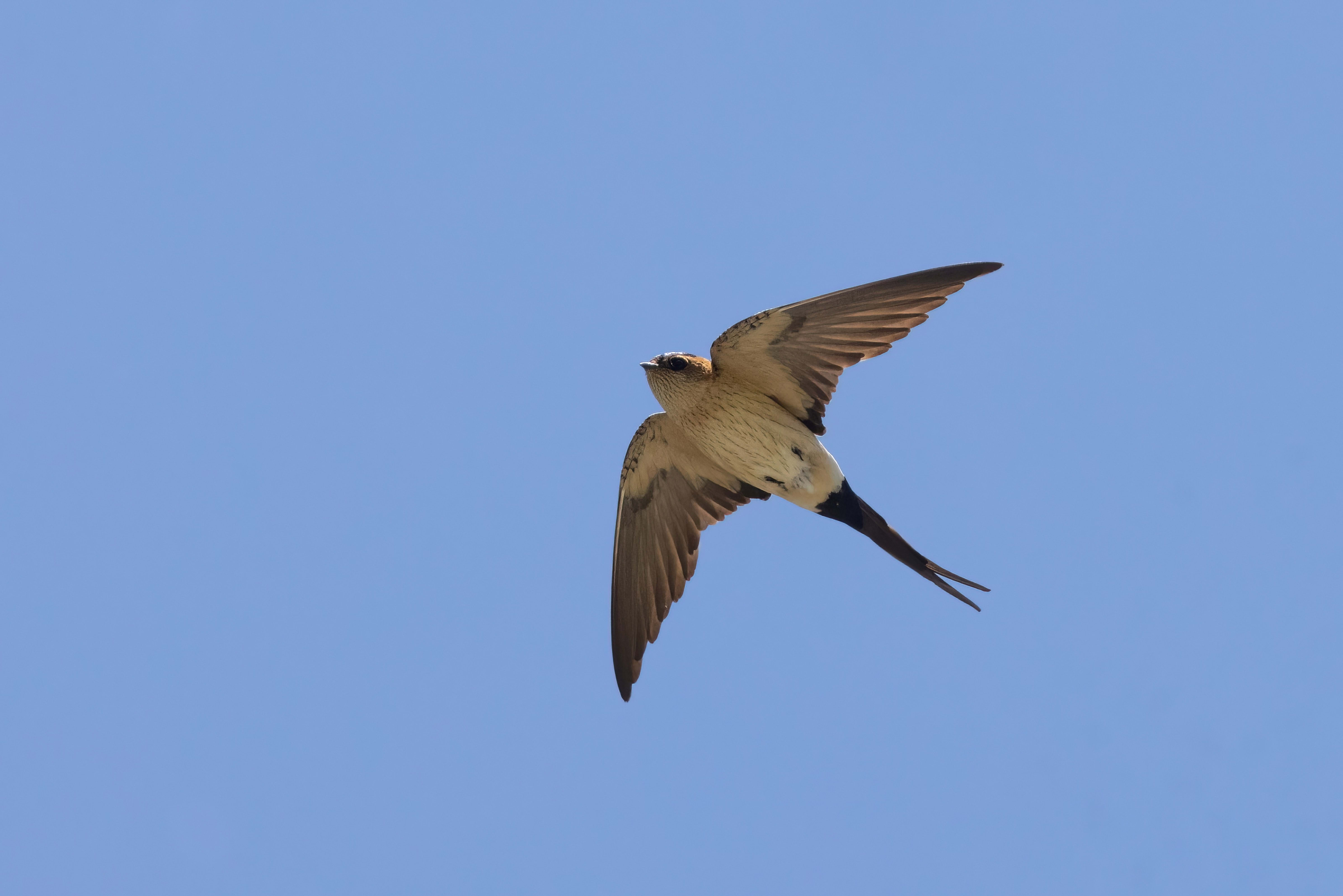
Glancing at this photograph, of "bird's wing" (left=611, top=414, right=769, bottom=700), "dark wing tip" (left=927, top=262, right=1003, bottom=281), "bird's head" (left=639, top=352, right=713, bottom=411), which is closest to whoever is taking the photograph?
"dark wing tip" (left=927, top=262, right=1003, bottom=281)

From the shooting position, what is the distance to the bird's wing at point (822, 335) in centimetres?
629

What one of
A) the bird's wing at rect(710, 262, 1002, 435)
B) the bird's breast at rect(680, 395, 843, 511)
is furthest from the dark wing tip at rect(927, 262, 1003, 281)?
the bird's breast at rect(680, 395, 843, 511)

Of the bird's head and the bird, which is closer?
the bird

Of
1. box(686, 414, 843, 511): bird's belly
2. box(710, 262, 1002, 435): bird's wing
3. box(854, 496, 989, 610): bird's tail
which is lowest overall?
box(854, 496, 989, 610): bird's tail

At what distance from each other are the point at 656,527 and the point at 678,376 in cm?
135

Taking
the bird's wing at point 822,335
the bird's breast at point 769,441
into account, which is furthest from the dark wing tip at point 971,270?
the bird's breast at point 769,441

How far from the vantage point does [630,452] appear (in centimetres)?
773

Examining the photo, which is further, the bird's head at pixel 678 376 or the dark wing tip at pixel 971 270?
the bird's head at pixel 678 376

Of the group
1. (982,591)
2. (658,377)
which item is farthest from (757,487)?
(982,591)

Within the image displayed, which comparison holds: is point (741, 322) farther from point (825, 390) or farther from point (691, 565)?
point (691, 565)

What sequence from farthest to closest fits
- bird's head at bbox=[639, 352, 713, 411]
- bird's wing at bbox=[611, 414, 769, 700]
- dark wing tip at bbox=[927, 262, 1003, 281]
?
bird's wing at bbox=[611, 414, 769, 700]
bird's head at bbox=[639, 352, 713, 411]
dark wing tip at bbox=[927, 262, 1003, 281]

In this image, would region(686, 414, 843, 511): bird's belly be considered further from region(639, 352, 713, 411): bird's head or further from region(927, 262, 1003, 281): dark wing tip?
Result: region(927, 262, 1003, 281): dark wing tip

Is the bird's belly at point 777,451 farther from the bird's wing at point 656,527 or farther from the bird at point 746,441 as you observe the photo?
the bird's wing at point 656,527

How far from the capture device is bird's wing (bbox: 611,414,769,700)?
765 centimetres
